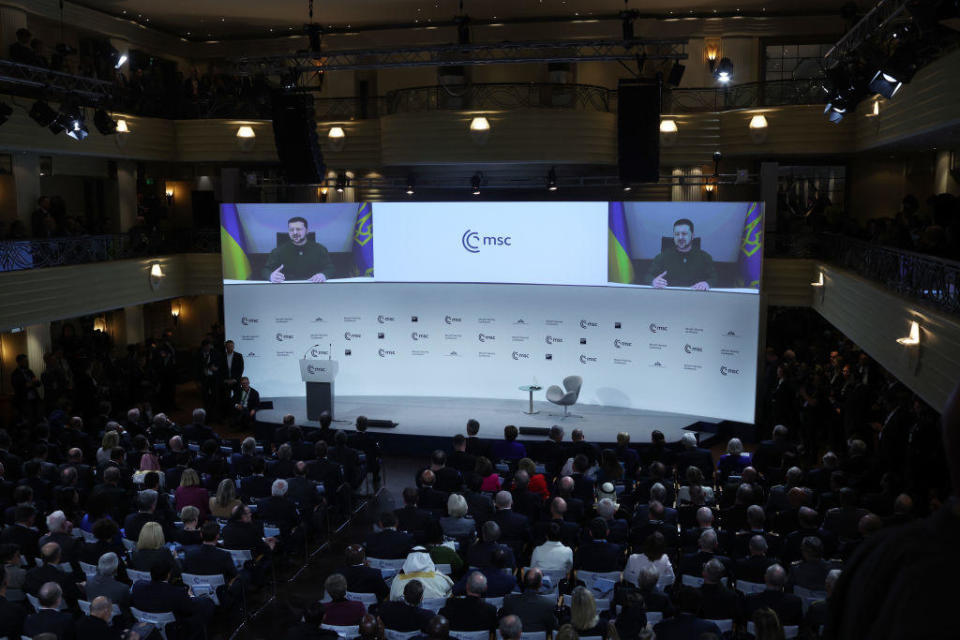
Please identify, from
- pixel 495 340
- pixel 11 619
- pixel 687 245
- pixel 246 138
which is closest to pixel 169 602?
pixel 11 619

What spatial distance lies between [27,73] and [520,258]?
9677 mm

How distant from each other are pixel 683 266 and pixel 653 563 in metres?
8.66

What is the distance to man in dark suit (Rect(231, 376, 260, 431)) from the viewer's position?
665 inches

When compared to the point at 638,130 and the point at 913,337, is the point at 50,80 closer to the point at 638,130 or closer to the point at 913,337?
the point at 638,130

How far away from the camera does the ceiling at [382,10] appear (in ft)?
61.9

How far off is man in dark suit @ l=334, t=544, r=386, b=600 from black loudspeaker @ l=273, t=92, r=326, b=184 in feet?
35.6

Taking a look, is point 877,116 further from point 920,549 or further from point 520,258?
point 920,549

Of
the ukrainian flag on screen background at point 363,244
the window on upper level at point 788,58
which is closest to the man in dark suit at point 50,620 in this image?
the ukrainian flag on screen background at point 363,244

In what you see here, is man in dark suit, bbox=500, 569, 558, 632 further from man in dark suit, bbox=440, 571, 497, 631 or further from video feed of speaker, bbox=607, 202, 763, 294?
video feed of speaker, bbox=607, 202, 763, 294

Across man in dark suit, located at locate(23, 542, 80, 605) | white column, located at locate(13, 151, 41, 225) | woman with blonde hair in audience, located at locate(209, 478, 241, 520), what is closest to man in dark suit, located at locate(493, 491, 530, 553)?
woman with blonde hair in audience, located at locate(209, 478, 241, 520)

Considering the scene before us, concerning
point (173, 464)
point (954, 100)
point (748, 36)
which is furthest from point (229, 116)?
point (954, 100)

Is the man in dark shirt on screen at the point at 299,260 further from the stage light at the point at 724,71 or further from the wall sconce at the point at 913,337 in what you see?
the wall sconce at the point at 913,337

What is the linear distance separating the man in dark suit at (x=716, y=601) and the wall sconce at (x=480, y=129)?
1262 cm

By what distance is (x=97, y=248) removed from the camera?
1762 centimetres
